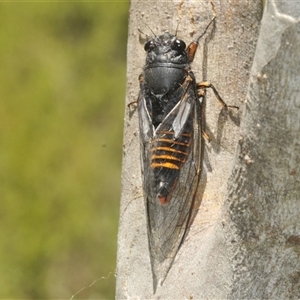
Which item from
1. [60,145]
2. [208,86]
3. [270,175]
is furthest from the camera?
[60,145]

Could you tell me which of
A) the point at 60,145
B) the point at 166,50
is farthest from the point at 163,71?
the point at 60,145

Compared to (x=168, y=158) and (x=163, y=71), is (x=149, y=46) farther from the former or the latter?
(x=168, y=158)

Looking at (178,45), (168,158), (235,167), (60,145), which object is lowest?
(60,145)

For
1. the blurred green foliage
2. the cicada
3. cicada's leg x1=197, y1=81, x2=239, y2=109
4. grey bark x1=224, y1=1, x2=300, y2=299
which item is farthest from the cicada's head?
the blurred green foliage

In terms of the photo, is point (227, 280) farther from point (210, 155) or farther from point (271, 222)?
point (210, 155)

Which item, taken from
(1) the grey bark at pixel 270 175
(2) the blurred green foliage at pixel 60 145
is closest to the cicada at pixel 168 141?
(1) the grey bark at pixel 270 175

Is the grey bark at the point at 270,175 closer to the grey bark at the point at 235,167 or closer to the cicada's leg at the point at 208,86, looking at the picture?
the grey bark at the point at 235,167

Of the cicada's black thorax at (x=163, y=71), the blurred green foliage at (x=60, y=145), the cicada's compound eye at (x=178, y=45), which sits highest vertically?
the cicada's compound eye at (x=178, y=45)
